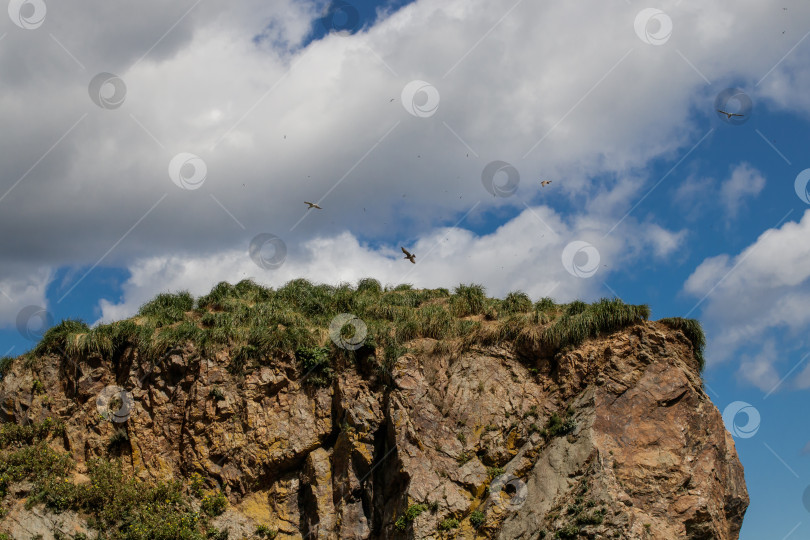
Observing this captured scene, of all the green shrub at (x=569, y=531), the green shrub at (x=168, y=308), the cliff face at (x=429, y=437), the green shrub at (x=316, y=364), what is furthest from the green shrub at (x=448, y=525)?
the green shrub at (x=168, y=308)

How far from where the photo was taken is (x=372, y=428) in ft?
65.1

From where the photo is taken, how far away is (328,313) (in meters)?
23.5

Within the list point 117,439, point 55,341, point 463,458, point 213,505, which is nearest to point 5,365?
point 55,341

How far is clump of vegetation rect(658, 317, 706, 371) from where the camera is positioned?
2033 cm

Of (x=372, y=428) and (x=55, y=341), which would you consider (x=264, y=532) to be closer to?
(x=372, y=428)

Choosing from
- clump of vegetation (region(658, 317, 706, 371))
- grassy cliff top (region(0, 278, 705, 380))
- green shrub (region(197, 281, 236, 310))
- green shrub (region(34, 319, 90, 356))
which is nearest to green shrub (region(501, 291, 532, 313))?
grassy cliff top (region(0, 278, 705, 380))

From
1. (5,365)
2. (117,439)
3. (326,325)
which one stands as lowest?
(117,439)

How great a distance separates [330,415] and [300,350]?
2.07 metres

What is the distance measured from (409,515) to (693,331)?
30.3 feet

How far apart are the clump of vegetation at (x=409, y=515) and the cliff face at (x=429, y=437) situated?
0.10 feet

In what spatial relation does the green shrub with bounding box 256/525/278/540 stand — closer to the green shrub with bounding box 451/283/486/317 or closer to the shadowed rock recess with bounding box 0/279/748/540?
the shadowed rock recess with bounding box 0/279/748/540

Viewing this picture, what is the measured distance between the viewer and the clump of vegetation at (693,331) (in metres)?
20.3

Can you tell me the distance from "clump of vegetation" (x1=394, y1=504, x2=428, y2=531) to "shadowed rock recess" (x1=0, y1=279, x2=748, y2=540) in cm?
3

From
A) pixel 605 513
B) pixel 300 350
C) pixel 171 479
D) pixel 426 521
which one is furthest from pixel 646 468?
pixel 171 479
